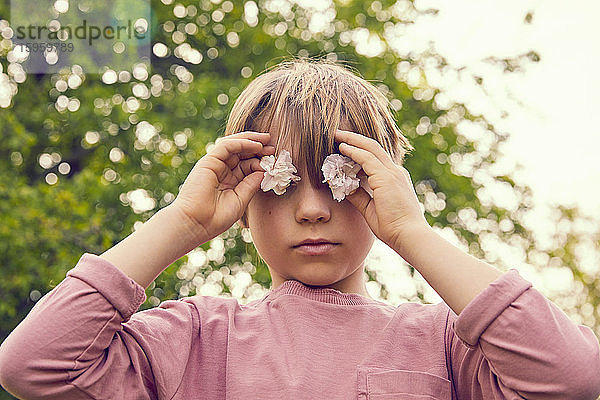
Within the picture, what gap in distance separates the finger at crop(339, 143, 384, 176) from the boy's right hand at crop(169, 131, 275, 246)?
19 centimetres

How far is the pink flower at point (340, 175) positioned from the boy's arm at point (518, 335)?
295mm

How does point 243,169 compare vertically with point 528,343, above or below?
above

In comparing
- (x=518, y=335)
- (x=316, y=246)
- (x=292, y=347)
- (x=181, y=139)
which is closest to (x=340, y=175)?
(x=316, y=246)

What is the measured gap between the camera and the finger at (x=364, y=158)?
5.95 feet

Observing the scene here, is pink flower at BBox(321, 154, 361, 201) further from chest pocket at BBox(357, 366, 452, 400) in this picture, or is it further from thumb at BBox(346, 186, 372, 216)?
chest pocket at BBox(357, 366, 452, 400)

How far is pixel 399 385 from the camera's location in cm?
173

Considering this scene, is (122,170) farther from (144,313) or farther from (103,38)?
(144,313)

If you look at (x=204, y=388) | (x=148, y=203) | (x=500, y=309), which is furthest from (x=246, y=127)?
(x=148, y=203)

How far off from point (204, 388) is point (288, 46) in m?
6.18

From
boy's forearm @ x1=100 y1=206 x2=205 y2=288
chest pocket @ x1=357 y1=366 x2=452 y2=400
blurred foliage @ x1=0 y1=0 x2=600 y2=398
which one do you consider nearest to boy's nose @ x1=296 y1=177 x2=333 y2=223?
boy's forearm @ x1=100 y1=206 x2=205 y2=288

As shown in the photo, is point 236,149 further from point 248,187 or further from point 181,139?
point 181,139

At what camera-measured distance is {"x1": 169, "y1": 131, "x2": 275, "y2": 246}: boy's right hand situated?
6.02ft

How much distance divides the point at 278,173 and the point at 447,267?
44 centimetres

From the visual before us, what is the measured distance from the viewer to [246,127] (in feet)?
6.70
